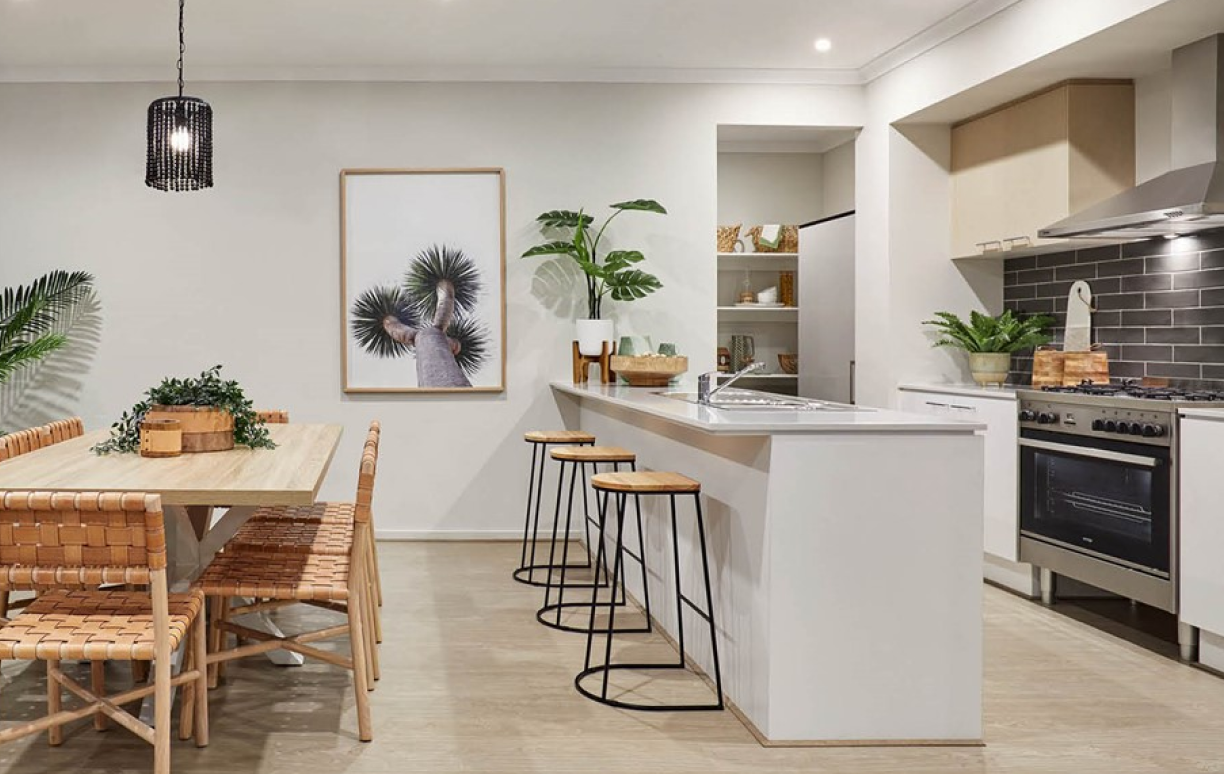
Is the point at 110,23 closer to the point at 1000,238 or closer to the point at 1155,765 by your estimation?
the point at 1000,238

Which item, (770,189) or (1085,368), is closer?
(1085,368)

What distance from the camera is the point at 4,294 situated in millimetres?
5844

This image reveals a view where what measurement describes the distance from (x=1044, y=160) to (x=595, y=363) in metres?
2.43

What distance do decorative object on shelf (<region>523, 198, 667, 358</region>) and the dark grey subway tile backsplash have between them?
2083mm

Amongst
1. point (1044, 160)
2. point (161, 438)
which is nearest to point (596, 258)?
point (1044, 160)

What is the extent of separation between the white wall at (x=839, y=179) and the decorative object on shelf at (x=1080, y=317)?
1.78 metres

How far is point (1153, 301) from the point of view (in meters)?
4.72

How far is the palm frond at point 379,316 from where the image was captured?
19.9 feet

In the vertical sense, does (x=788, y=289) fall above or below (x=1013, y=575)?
above

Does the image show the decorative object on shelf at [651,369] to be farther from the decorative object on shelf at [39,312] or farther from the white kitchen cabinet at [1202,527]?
the decorative object on shelf at [39,312]

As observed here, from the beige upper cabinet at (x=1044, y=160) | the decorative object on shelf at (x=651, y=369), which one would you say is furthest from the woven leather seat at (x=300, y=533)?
the beige upper cabinet at (x=1044, y=160)

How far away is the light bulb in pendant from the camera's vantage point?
3.75 metres

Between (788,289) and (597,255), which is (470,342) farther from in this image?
(788,289)

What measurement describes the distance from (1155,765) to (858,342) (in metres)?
3.58
